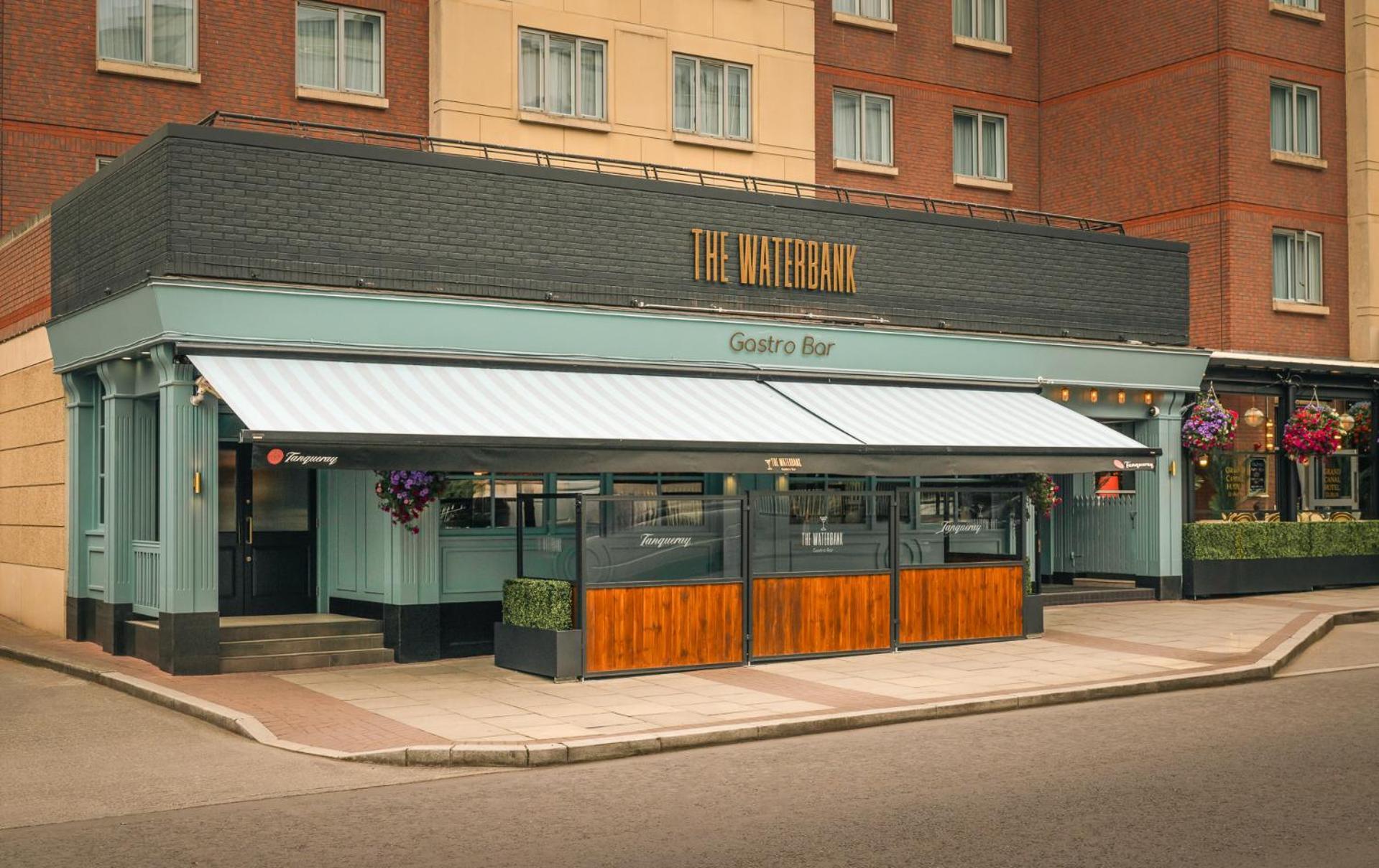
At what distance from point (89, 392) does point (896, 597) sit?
10.2 m

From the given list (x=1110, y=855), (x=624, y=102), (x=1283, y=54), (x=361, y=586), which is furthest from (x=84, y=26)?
(x=1283, y=54)

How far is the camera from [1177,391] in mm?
22891

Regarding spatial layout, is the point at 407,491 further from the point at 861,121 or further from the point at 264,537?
the point at 861,121

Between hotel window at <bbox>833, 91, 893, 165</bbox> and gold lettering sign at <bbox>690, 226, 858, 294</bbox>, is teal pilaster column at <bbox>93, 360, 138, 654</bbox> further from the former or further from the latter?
hotel window at <bbox>833, 91, 893, 165</bbox>

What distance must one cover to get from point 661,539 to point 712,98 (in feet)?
36.0

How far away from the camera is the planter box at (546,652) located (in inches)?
562

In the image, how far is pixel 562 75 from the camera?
22234 mm

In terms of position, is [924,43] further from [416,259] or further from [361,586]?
[361,586]

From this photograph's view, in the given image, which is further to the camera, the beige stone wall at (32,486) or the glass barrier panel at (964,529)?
the beige stone wall at (32,486)

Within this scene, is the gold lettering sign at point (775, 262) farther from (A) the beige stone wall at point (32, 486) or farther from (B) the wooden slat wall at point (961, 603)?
(A) the beige stone wall at point (32, 486)

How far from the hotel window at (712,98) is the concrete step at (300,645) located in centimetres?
1081

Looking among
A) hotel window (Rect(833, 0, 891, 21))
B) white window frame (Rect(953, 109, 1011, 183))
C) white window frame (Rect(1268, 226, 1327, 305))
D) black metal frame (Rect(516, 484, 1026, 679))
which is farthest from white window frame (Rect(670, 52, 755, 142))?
white window frame (Rect(1268, 226, 1327, 305))

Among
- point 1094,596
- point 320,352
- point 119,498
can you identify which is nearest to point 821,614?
point 320,352

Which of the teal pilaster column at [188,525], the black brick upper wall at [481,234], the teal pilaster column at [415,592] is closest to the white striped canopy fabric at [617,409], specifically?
the teal pilaster column at [188,525]
